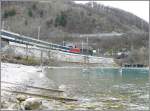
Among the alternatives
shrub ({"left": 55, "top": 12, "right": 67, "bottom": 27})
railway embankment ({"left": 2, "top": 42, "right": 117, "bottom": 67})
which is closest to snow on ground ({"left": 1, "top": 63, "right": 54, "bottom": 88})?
railway embankment ({"left": 2, "top": 42, "right": 117, "bottom": 67})

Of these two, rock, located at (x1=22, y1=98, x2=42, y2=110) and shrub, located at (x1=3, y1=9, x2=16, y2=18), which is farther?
shrub, located at (x1=3, y1=9, x2=16, y2=18)

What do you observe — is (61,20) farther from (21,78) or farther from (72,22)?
(21,78)

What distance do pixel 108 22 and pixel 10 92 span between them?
118m

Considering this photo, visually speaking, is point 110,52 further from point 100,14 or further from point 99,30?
point 100,14

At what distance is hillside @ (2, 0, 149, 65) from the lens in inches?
4269

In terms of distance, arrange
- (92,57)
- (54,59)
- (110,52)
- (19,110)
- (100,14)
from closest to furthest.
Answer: (19,110) → (54,59) → (92,57) → (110,52) → (100,14)

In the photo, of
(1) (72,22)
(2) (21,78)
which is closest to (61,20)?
(1) (72,22)

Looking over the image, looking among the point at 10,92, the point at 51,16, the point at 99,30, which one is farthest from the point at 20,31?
the point at 10,92

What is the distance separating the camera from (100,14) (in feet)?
445

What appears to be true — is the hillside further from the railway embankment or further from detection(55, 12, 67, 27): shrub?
the railway embankment

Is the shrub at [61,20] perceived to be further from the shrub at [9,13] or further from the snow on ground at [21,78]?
the snow on ground at [21,78]

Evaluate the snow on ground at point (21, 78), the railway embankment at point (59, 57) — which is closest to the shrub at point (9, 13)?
the railway embankment at point (59, 57)

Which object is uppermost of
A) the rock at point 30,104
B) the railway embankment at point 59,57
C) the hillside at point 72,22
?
the hillside at point 72,22

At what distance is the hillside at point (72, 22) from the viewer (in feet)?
356
